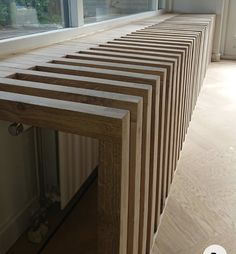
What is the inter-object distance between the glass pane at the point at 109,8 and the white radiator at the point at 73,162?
3.15 feet

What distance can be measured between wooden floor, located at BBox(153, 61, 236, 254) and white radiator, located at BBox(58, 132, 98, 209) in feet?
1.31

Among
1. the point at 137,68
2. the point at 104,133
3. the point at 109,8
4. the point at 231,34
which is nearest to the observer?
the point at 104,133

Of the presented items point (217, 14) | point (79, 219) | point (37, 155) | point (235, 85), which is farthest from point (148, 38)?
point (217, 14)

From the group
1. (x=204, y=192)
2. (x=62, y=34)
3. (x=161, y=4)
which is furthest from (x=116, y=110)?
(x=161, y=4)

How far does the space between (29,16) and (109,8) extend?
3.83 feet

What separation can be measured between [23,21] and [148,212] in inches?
40.9

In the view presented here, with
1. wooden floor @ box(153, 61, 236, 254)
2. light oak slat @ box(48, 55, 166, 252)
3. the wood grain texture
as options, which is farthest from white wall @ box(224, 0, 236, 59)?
light oak slat @ box(48, 55, 166, 252)

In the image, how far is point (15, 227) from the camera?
1.32 m

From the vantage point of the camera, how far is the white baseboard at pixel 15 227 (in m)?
1.26

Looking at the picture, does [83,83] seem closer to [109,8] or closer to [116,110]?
[116,110]

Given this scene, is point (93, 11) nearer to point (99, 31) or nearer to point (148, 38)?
point (99, 31)

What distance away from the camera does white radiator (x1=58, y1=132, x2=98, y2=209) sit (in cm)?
133

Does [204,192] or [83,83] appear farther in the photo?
[204,192]

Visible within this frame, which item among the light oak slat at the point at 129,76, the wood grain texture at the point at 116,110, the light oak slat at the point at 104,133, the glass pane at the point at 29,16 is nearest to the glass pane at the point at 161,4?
the glass pane at the point at 29,16
